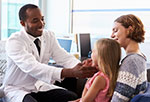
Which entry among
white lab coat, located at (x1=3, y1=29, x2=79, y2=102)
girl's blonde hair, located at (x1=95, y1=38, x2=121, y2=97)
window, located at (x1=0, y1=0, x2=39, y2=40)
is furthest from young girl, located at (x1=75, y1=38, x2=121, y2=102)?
window, located at (x1=0, y1=0, x2=39, y2=40)

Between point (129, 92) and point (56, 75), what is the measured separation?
64cm

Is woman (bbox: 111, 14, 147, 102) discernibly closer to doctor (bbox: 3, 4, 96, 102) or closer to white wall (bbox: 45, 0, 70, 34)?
doctor (bbox: 3, 4, 96, 102)

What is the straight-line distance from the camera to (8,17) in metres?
3.67

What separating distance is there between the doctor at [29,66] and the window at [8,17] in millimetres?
1321

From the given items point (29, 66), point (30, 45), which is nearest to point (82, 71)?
point (29, 66)

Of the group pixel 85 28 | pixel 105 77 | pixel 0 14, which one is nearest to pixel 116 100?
pixel 105 77

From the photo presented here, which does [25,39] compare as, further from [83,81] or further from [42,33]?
[83,81]

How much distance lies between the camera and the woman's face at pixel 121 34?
1660 mm

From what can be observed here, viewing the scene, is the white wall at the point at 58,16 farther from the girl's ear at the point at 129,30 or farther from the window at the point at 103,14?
the girl's ear at the point at 129,30

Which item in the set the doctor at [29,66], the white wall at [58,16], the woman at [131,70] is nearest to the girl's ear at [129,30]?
the woman at [131,70]

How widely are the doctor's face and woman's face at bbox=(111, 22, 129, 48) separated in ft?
2.67

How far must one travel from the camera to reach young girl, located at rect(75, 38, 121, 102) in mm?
1625

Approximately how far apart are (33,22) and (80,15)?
191 centimetres

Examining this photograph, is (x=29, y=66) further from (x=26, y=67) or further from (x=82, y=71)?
(x=82, y=71)
